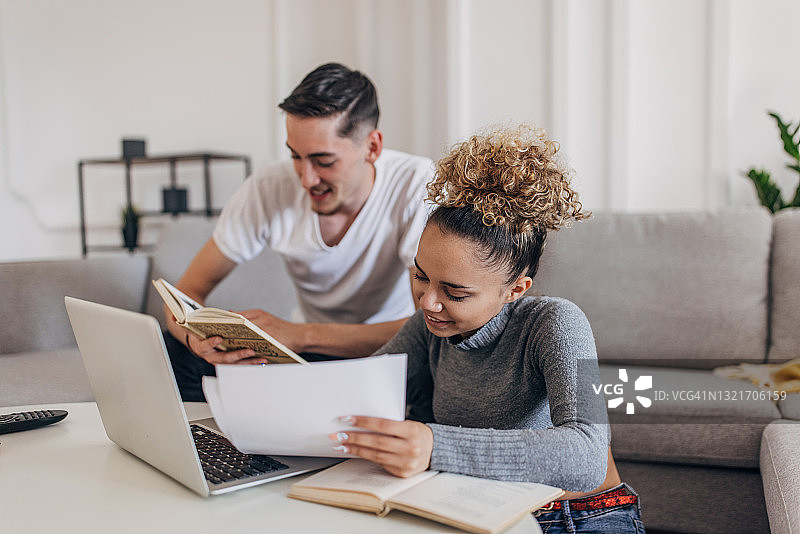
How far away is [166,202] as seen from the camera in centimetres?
379

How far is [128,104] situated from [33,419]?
3.32 metres

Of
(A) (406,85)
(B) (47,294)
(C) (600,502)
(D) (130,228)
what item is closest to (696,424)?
(C) (600,502)

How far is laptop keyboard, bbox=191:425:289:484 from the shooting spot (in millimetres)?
863

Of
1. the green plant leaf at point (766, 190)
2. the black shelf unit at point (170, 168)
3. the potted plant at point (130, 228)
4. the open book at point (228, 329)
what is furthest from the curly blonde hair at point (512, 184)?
the potted plant at point (130, 228)

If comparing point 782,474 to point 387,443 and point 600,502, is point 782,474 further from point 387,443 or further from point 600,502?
point 387,443

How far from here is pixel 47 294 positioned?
7.75 feet

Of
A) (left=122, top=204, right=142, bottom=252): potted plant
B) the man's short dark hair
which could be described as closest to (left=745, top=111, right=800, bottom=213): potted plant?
the man's short dark hair

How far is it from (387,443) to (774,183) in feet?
8.20

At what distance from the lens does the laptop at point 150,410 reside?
77 centimetres

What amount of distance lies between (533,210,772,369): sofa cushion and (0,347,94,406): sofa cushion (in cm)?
127

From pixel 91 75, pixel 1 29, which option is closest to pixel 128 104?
pixel 91 75

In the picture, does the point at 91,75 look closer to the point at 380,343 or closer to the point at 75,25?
the point at 75,25

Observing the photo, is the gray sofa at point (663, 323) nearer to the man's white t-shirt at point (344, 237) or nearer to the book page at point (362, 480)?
the man's white t-shirt at point (344, 237)

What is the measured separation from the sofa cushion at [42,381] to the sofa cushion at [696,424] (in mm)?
1365
